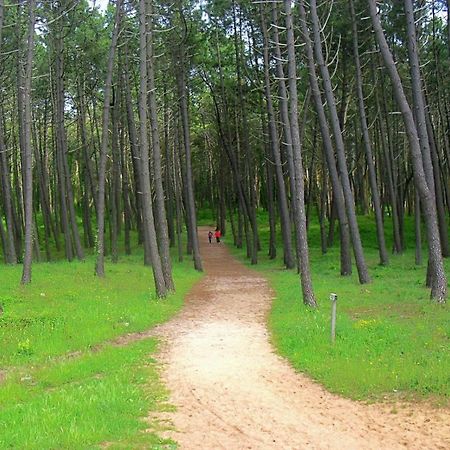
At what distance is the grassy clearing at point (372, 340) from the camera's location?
6.95 meters

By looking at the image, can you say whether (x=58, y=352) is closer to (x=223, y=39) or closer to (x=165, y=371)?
(x=165, y=371)

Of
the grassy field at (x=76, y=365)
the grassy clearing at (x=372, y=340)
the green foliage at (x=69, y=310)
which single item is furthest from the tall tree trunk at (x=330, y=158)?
the grassy field at (x=76, y=365)

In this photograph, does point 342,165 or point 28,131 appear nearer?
point 28,131

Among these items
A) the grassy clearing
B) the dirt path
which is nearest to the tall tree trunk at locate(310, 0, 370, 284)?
the grassy clearing

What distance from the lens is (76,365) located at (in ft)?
27.5

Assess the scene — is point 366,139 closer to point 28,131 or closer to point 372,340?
point 28,131

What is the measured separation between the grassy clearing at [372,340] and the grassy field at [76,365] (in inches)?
97.9

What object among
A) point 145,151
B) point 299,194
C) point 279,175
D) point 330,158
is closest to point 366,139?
point 330,158

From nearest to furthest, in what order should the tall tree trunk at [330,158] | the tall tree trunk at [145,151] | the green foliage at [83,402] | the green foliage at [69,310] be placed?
the green foliage at [83,402] < the green foliage at [69,310] < the tall tree trunk at [145,151] < the tall tree trunk at [330,158]

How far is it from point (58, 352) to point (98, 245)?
9.58 meters

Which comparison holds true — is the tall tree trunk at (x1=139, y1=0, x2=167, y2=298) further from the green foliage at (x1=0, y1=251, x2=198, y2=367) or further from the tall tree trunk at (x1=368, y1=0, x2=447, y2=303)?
the tall tree trunk at (x1=368, y1=0, x2=447, y2=303)

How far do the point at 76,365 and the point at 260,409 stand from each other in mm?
3483

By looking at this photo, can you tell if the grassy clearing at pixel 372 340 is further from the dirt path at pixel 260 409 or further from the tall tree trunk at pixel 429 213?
the tall tree trunk at pixel 429 213

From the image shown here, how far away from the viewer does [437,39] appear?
24328 mm
